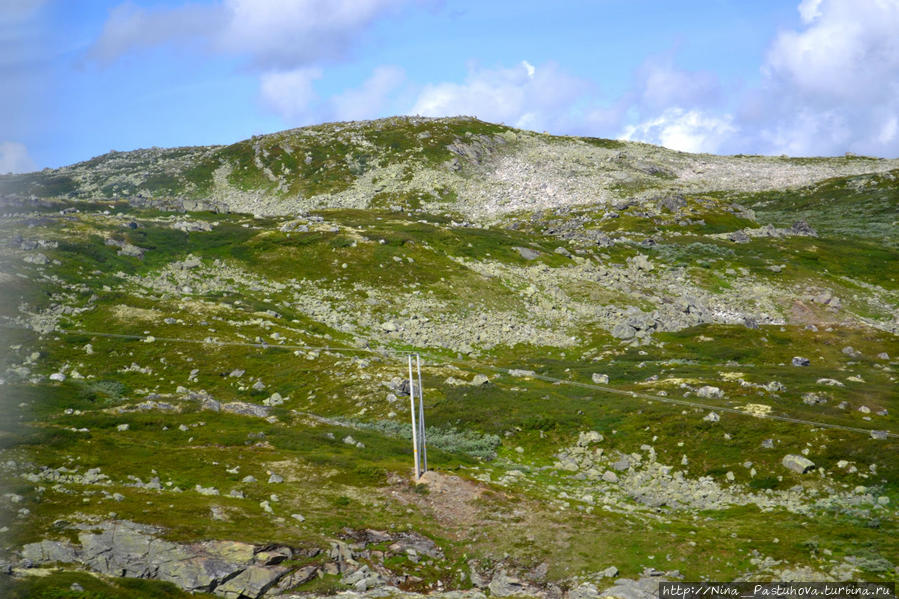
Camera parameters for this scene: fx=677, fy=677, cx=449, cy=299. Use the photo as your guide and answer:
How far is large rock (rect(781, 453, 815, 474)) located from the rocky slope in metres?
0.33

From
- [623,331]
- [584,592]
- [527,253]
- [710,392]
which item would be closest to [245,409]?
[584,592]

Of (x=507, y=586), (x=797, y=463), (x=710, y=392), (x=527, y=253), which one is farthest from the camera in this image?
(x=527, y=253)

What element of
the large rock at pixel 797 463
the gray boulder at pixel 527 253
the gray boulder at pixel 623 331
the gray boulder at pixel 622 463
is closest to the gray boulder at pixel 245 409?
the gray boulder at pixel 622 463

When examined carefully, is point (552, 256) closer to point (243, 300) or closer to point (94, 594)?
point (243, 300)

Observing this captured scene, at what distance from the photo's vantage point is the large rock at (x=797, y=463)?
163ft

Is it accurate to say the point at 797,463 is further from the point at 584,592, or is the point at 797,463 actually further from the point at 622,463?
the point at 584,592

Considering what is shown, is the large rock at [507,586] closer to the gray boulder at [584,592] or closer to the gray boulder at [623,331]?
the gray boulder at [584,592]

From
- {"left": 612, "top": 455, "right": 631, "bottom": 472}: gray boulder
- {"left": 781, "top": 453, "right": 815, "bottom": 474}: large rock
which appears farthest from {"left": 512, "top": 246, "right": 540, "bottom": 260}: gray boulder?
{"left": 781, "top": 453, "right": 815, "bottom": 474}: large rock

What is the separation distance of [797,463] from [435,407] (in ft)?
106

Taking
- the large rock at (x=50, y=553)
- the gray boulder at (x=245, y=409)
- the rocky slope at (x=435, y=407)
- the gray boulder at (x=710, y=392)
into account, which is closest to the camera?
the large rock at (x=50, y=553)

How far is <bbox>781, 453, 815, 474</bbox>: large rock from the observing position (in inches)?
1955

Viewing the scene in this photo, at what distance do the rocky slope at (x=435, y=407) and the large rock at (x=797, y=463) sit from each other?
1.08ft

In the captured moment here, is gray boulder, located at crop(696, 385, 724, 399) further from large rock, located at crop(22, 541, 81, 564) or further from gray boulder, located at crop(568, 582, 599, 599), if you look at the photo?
large rock, located at crop(22, 541, 81, 564)

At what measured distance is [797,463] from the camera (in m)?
50.1
